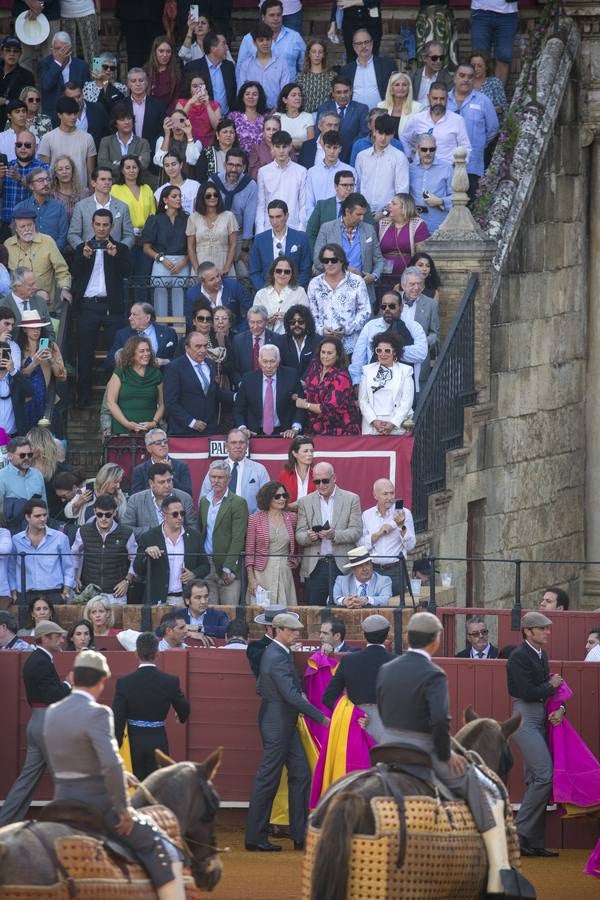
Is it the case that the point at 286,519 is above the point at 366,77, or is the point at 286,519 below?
below

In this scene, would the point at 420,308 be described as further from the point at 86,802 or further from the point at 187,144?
the point at 86,802

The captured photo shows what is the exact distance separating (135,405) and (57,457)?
1099mm

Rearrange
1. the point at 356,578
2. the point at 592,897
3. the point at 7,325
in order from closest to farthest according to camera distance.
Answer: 1. the point at 592,897
2. the point at 356,578
3. the point at 7,325

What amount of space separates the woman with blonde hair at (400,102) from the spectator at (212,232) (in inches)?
88.3

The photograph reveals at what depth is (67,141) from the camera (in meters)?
23.0

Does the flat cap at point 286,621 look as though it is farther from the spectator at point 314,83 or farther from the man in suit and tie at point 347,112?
the spectator at point 314,83

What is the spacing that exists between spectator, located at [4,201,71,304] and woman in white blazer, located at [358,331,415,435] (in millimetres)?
3234

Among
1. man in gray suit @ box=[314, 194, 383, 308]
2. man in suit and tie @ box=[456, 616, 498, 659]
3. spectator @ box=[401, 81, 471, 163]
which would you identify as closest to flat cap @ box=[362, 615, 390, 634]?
man in suit and tie @ box=[456, 616, 498, 659]

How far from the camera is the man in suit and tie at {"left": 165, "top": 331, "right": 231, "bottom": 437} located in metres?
20.1

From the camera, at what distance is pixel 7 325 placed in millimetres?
19891

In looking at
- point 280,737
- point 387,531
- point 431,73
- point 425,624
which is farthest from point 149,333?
point 425,624

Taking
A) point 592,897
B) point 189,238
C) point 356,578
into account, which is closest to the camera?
point 592,897

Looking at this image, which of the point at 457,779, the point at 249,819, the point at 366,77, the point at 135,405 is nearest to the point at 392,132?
the point at 366,77

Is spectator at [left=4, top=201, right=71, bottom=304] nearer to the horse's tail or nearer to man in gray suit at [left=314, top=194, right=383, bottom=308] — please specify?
man in gray suit at [left=314, top=194, right=383, bottom=308]
